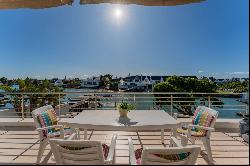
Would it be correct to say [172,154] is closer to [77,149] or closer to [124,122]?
[77,149]

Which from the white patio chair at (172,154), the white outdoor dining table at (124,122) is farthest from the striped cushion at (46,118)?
the white patio chair at (172,154)

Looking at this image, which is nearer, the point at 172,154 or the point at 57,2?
the point at 172,154

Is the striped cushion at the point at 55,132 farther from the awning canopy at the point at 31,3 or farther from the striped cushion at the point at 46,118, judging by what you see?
the awning canopy at the point at 31,3

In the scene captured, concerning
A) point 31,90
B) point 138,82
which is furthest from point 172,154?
point 138,82

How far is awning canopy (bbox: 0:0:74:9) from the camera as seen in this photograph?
304 centimetres

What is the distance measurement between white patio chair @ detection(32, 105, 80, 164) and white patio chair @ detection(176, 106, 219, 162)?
4.93 ft

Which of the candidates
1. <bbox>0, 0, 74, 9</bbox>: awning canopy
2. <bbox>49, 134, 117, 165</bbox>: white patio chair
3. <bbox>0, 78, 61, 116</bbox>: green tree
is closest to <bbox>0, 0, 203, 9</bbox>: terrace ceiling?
<bbox>0, 0, 74, 9</bbox>: awning canopy

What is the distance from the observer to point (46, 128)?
3.79 metres

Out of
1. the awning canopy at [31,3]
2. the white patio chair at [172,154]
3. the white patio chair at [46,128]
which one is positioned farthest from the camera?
the white patio chair at [46,128]

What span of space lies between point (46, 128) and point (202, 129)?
2.08 metres

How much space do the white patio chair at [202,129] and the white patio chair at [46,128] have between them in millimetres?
1501

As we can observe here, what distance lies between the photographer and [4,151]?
4.37 m

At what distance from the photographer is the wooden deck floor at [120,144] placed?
4.01 m

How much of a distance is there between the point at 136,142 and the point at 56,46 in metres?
26.2
